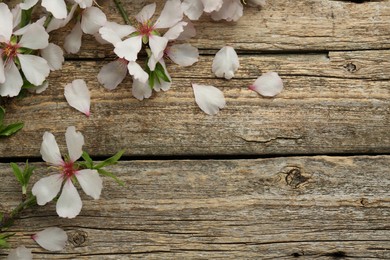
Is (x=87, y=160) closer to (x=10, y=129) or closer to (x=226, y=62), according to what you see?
(x=10, y=129)

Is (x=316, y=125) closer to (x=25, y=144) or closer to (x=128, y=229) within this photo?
(x=128, y=229)

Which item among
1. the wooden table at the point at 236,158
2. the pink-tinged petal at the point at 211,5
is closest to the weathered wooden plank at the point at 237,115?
the wooden table at the point at 236,158

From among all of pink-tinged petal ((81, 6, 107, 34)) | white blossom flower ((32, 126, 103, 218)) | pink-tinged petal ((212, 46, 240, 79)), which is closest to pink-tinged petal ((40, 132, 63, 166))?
white blossom flower ((32, 126, 103, 218))

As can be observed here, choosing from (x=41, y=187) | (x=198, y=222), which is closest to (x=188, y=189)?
(x=198, y=222)

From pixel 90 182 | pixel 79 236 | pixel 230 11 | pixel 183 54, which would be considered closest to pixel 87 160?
pixel 90 182

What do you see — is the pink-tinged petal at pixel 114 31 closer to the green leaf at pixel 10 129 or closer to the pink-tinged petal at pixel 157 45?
the pink-tinged petal at pixel 157 45
